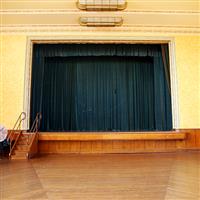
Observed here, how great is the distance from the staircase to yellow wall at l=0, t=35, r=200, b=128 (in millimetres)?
546

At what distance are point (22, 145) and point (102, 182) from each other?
9.63ft

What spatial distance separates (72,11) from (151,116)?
13.9 feet

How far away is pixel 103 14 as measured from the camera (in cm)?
563

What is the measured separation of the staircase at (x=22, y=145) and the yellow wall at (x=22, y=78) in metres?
0.55

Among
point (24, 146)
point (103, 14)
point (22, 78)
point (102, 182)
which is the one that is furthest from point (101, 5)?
point (102, 182)

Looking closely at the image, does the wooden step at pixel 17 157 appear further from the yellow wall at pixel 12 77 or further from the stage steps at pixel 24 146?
the yellow wall at pixel 12 77

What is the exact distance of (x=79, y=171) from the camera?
11.0ft

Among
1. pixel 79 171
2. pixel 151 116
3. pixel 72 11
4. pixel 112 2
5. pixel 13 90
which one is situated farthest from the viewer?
pixel 151 116

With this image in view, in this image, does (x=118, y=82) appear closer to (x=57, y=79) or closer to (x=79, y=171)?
(x=57, y=79)

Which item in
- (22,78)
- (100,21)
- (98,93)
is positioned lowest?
(98,93)

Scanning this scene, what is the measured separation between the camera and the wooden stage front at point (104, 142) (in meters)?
5.57

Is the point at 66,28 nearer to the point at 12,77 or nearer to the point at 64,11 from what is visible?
the point at 64,11

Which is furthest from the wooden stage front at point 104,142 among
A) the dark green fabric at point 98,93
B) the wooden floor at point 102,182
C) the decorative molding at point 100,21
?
the decorative molding at point 100,21

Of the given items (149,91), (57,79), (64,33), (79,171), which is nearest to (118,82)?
(149,91)
